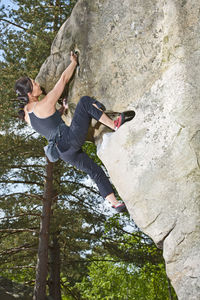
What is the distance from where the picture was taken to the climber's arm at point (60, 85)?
12.2 feet

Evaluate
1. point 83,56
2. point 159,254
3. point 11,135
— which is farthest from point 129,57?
point 159,254

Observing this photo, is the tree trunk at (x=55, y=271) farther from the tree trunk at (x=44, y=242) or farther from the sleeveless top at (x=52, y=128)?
the sleeveless top at (x=52, y=128)

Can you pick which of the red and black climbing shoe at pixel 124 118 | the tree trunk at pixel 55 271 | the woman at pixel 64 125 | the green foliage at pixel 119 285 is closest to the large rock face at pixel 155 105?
the red and black climbing shoe at pixel 124 118

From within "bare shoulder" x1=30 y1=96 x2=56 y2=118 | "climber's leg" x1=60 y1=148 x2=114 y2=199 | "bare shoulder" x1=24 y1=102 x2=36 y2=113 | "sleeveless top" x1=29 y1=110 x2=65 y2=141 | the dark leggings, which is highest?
"bare shoulder" x1=24 y1=102 x2=36 y2=113

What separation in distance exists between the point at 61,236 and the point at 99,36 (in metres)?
6.77

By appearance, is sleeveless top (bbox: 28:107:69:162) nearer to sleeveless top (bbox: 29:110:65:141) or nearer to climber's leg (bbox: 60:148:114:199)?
sleeveless top (bbox: 29:110:65:141)

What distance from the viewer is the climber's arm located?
12.2 feet

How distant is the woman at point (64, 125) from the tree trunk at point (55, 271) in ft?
21.8

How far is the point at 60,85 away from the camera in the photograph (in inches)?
153

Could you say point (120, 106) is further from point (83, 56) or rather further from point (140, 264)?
Answer: point (140, 264)

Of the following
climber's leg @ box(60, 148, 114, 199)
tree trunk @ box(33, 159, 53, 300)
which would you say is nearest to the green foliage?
tree trunk @ box(33, 159, 53, 300)

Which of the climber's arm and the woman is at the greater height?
the climber's arm

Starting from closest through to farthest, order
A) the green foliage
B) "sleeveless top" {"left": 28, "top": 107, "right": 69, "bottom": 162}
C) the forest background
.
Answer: "sleeveless top" {"left": 28, "top": 107, "right": 69, "bottom": 162} → the forest background → the green foliage

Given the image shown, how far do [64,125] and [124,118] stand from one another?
2.36ft
